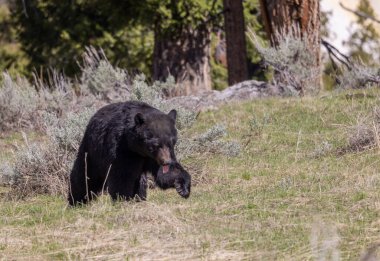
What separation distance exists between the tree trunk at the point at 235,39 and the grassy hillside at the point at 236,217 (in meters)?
8.49

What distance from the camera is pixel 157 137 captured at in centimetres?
789

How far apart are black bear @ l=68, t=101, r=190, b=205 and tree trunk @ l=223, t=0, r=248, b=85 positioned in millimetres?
10874

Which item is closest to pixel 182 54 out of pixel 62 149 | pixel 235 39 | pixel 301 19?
pixel 235 39

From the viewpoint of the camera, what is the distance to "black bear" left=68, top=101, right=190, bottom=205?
7.90m

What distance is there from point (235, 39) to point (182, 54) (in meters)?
1.92

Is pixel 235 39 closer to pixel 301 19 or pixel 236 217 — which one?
pixel 301 19

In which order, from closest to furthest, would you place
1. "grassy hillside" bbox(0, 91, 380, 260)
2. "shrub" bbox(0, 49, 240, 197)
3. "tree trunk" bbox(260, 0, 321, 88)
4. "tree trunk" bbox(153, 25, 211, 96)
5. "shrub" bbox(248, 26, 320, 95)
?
1. "grassy hillside" bbox(0, 91, 380, 260)
2. "shrub" bbox(0, 49, 240, 197)
3. "shrub" bbox(248, 26, 320, 95)
4. "tree trunk" bbox(260, 0, 321, 88)
5. "tree trunk" bbox(153, 25, 211, 96)

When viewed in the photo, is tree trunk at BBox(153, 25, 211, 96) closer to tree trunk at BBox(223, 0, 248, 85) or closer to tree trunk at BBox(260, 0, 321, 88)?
tree trunk at BBox(223, 0, 248, 85)

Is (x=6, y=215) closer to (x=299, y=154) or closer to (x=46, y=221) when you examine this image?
(x=46, y=221)

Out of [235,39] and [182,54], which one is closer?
[235,39]

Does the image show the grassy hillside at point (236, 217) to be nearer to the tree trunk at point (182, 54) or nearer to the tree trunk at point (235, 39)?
the tree trunk at point (235, 39)

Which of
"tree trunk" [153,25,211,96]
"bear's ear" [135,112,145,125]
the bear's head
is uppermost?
"bear's ear" [135,112,145,125]

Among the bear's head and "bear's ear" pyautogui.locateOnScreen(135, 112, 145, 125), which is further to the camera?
"bear's ear" pyautogui.locateOnScreen(135, 112, 145, 125)

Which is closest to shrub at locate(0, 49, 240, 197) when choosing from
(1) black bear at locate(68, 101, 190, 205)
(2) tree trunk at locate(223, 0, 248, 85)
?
(1) black bear at locate(68, 101, 190, 205)
